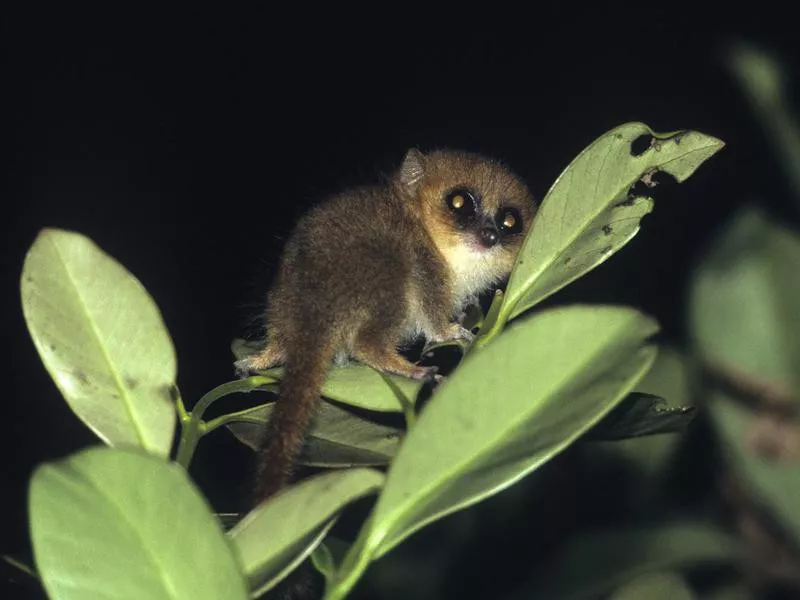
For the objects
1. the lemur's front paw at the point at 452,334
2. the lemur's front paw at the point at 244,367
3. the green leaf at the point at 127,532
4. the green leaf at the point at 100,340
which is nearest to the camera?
the green leaf at the point at 127,532

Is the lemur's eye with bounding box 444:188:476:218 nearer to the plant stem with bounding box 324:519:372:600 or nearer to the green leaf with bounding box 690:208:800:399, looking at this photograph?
the green leaf with bounding box 690:208:800:399

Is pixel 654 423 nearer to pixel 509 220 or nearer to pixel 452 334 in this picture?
pixel 452 334

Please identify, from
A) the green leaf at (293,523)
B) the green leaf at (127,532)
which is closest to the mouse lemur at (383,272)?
the green leaf at (293,523)

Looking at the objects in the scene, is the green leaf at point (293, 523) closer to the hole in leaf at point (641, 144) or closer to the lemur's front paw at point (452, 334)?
the hole in leaf at point (641, 144)

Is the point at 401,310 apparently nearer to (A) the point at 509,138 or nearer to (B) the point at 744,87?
(B) the point at 744,87

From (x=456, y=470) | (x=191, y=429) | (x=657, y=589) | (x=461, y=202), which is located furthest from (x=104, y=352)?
(x=461, y=202)
